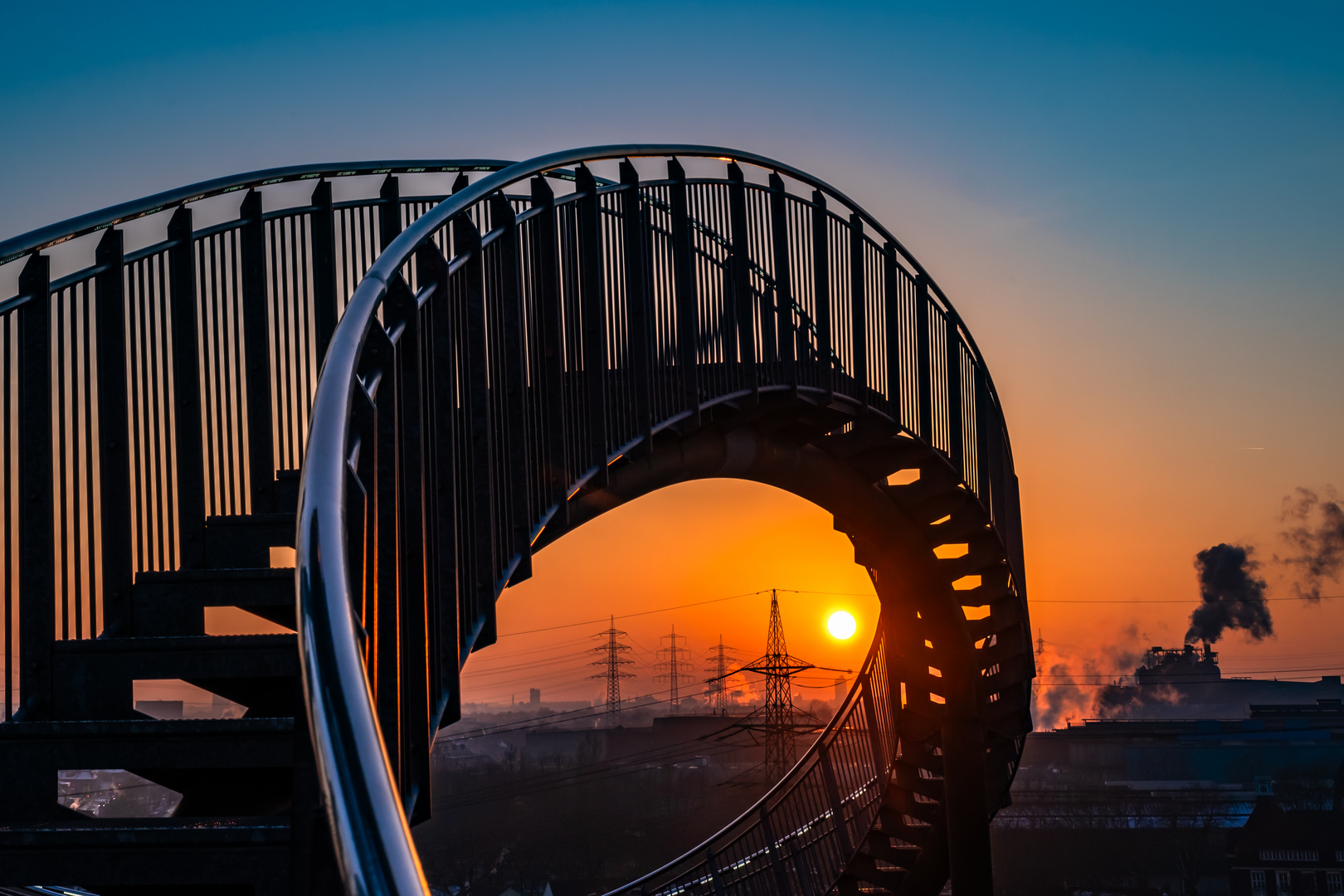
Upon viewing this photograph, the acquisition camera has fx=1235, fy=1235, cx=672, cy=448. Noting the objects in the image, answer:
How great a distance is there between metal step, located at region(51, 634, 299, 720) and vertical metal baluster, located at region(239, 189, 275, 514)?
1520mm

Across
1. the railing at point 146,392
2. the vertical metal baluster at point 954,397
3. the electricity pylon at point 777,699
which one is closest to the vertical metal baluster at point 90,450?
the railing at point 146,392

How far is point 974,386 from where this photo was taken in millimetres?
12977

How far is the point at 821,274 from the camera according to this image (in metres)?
9.52

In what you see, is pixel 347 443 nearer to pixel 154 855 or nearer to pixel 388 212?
pixel 154 855

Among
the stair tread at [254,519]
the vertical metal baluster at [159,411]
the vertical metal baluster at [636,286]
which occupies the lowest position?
the stair tread at [254,519]

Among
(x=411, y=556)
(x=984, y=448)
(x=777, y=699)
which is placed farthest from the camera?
(x=777, y=699)

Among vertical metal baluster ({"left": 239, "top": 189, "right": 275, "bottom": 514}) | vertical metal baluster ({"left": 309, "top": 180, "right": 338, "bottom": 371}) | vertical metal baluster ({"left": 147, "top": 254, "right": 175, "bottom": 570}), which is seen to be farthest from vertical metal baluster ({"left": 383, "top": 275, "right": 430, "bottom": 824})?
vertical metal baluster ({"left": 309, "top": 180, "right": 338, "bottom": 371})

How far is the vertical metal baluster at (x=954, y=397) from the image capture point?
39.4 ft

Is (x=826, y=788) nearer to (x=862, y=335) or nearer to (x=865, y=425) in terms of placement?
(x=865, y=425)

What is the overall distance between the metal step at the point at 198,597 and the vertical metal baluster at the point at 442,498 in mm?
516

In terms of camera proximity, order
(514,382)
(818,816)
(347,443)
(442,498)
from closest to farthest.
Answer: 1. (347,443)
2. (442,498)
3. (514,382)
4. (818,816)

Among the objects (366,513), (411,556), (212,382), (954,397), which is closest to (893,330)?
(954,397)

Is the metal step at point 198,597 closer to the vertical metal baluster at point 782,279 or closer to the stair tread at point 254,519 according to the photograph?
the stair tread at point 254,519

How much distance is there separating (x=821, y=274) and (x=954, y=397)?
318 centimetres
